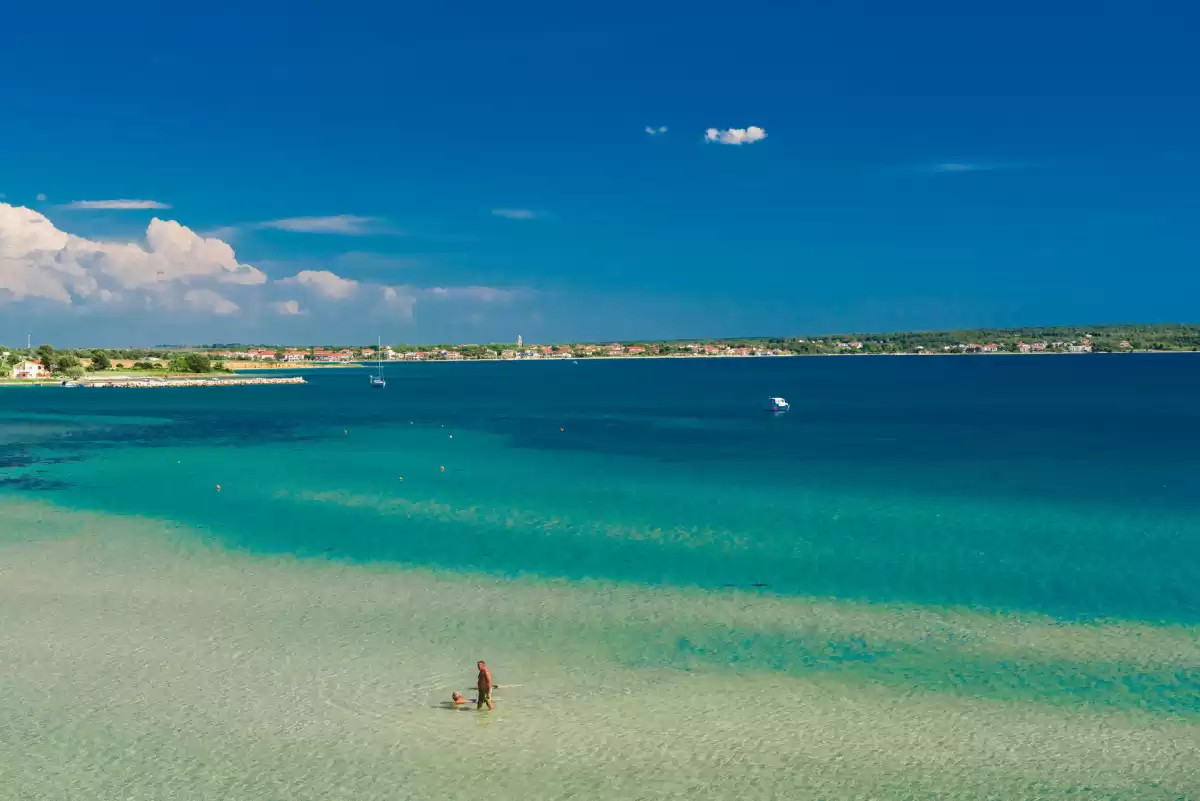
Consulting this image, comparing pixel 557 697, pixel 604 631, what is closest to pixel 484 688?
pixel 557 697

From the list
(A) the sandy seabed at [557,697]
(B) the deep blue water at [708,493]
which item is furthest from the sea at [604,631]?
(B) the deep blue water at [708,493]

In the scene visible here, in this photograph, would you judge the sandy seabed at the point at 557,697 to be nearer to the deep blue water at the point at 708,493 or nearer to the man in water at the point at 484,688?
the man in water at the point at 484,688

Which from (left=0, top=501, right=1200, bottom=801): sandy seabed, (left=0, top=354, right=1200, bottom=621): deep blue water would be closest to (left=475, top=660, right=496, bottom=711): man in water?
(left=0, top=501, right=1200, bottom=801): sandy seabed

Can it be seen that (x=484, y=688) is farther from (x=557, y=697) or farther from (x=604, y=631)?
(x=604, y=631)

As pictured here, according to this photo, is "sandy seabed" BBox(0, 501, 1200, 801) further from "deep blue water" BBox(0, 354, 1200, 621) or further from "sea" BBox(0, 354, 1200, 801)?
"deep blue water" BBox(0, 354, 1200, 621)

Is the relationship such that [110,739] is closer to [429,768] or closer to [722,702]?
[429,768]
